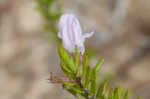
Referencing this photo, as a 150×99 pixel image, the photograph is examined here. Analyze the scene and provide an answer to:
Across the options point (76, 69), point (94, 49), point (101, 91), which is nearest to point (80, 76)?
point (76, 69)

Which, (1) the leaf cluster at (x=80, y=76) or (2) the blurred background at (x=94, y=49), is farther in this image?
(2) the blurred background at (x=94, y=49)

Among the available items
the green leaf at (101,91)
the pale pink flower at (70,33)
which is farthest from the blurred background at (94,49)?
the pale pink flower at (70,33)

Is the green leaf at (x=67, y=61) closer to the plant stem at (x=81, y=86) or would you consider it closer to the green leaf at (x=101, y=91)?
the plant stem at (x=81, y=86)

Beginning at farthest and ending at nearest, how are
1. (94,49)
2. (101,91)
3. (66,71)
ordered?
1. (94,49)
2. (101,91)
3. (66,71)

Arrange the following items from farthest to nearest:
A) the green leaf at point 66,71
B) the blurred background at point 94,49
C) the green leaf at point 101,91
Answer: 1. the blurred background at point 94,49
2. the green leaf at point 101,91
3. the green leaf at point 66,71

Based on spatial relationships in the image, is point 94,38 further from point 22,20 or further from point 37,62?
point 22,20

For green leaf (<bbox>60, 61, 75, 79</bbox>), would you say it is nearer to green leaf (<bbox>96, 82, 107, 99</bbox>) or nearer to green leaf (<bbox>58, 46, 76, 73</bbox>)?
green leaf (<bbox>58, 46, 76, 73</bbox>)

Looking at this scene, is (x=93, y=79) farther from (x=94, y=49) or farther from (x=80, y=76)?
(x=94, y=49)

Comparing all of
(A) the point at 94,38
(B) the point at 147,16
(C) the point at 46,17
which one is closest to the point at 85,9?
(A) the point at 94,38

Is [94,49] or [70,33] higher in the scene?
[70,33]
